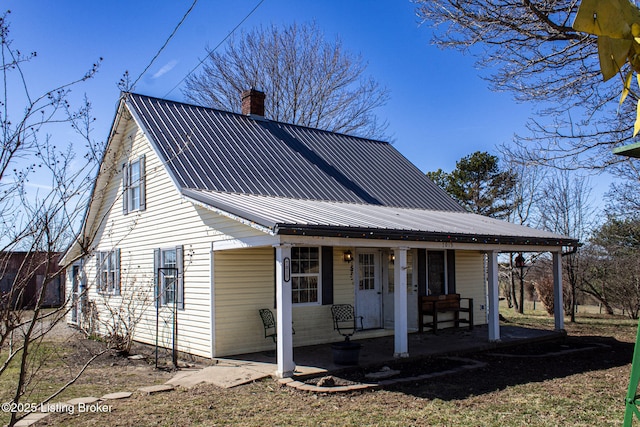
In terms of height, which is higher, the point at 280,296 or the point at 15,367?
the point at 280,296

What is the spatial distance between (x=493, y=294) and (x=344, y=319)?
3432mm

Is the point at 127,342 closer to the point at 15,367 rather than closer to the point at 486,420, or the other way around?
the point at 15,367

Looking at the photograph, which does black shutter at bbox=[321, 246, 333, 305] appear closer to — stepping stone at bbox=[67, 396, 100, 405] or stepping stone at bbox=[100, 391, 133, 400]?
→ stepping stone at bbox=[100, 391, 133, 400]

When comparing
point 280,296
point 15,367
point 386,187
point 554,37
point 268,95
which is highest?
point 268,95

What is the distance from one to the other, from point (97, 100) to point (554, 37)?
592 centimetres

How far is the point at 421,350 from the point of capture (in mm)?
10875

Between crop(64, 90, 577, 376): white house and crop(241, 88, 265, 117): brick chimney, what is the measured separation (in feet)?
Answer: 0.11

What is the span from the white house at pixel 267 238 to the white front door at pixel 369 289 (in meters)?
0.04

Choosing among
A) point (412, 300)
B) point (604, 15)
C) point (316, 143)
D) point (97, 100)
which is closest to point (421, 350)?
point (412, 300)

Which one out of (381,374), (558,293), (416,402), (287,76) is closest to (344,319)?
(381,374)

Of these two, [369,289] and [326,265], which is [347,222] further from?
[369,289]

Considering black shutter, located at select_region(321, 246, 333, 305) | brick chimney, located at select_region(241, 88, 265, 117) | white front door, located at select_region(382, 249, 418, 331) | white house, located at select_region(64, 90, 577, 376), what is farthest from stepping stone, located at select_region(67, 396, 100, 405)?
brick chimney, located at select_region(241, 88, 265, 117)

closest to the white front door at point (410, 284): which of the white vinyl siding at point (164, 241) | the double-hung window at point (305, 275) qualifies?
the double-hung window at point (305, 275)

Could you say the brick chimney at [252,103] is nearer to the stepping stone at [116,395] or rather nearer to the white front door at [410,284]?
the white front door at [410,284]
